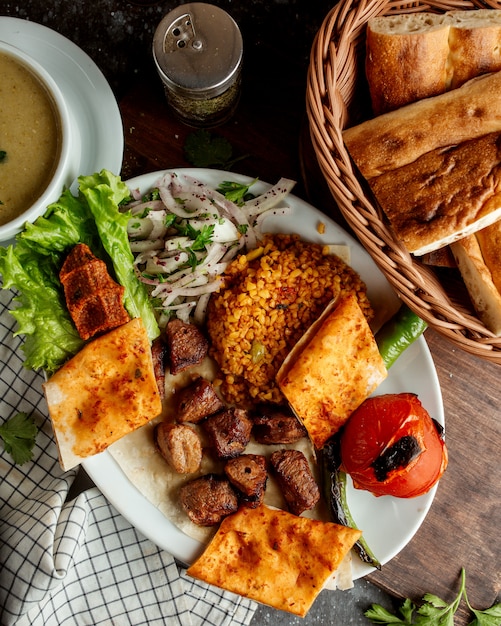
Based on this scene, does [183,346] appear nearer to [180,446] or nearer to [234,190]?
[180,446]

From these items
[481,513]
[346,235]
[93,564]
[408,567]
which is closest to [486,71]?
[346,235]

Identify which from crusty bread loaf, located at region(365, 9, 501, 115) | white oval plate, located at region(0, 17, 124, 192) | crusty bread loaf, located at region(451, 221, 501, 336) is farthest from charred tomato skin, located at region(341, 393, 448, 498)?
white oval plate, located at region(0, 17, 124, 192)

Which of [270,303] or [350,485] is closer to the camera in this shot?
[270,303]

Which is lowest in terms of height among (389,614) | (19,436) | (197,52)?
(389,614)

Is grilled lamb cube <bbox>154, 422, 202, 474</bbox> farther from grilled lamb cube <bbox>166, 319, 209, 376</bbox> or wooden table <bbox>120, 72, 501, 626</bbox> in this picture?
wooden table <bbox>120, 72, 501, 626</bbox>

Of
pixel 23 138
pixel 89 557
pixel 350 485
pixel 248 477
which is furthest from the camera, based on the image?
pixel 89 557

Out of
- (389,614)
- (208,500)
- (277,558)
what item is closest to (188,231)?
(208,500)
